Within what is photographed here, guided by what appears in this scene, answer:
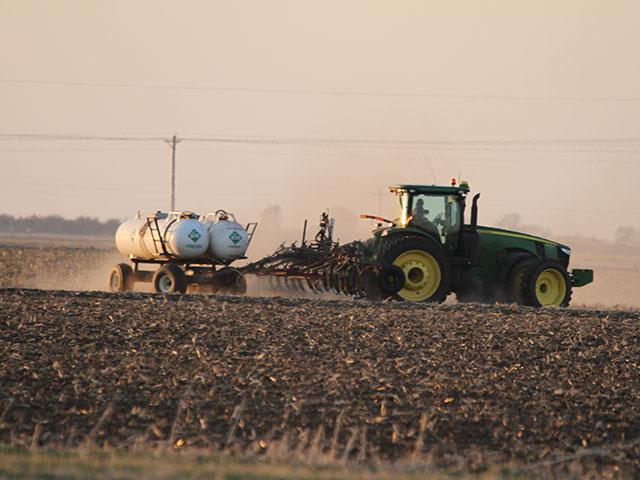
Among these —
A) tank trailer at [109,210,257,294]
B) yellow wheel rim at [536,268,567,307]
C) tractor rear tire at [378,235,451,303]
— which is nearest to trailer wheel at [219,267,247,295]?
tank trailer at [109,210,257,294]

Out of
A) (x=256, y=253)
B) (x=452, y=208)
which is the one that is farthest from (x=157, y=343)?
(x=256, y=253)

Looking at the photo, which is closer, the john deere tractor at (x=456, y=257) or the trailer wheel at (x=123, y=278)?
the john deere tractor at (x=456, y=257)

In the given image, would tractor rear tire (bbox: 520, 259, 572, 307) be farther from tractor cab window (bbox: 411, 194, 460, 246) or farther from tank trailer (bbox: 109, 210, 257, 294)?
tank trailer (bbox: 109, 210, 257, 294)

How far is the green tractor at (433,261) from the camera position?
79.4ft

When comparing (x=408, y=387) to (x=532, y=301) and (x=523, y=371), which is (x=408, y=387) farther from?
(x=532, y=301)

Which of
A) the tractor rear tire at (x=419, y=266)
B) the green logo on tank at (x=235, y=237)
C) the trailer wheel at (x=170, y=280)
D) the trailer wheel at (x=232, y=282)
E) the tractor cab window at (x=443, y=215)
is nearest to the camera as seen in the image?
the tractor rear tire at (x=419, y=266)

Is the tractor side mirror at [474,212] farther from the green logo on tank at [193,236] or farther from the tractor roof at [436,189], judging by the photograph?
the green logo on tank at [193,236]

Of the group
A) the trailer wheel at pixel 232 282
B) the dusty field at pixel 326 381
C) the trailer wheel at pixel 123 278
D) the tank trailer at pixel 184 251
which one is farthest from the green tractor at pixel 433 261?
the trailer wheel at pixel 123 278

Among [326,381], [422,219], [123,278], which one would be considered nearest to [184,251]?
[123,278]

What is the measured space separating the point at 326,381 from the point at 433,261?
937 centimetres

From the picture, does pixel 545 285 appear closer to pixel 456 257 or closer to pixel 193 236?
pixel 456 257

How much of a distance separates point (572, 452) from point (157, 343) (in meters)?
6.83

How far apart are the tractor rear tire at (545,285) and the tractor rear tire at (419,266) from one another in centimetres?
154

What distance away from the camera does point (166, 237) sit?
26969 millimetres
